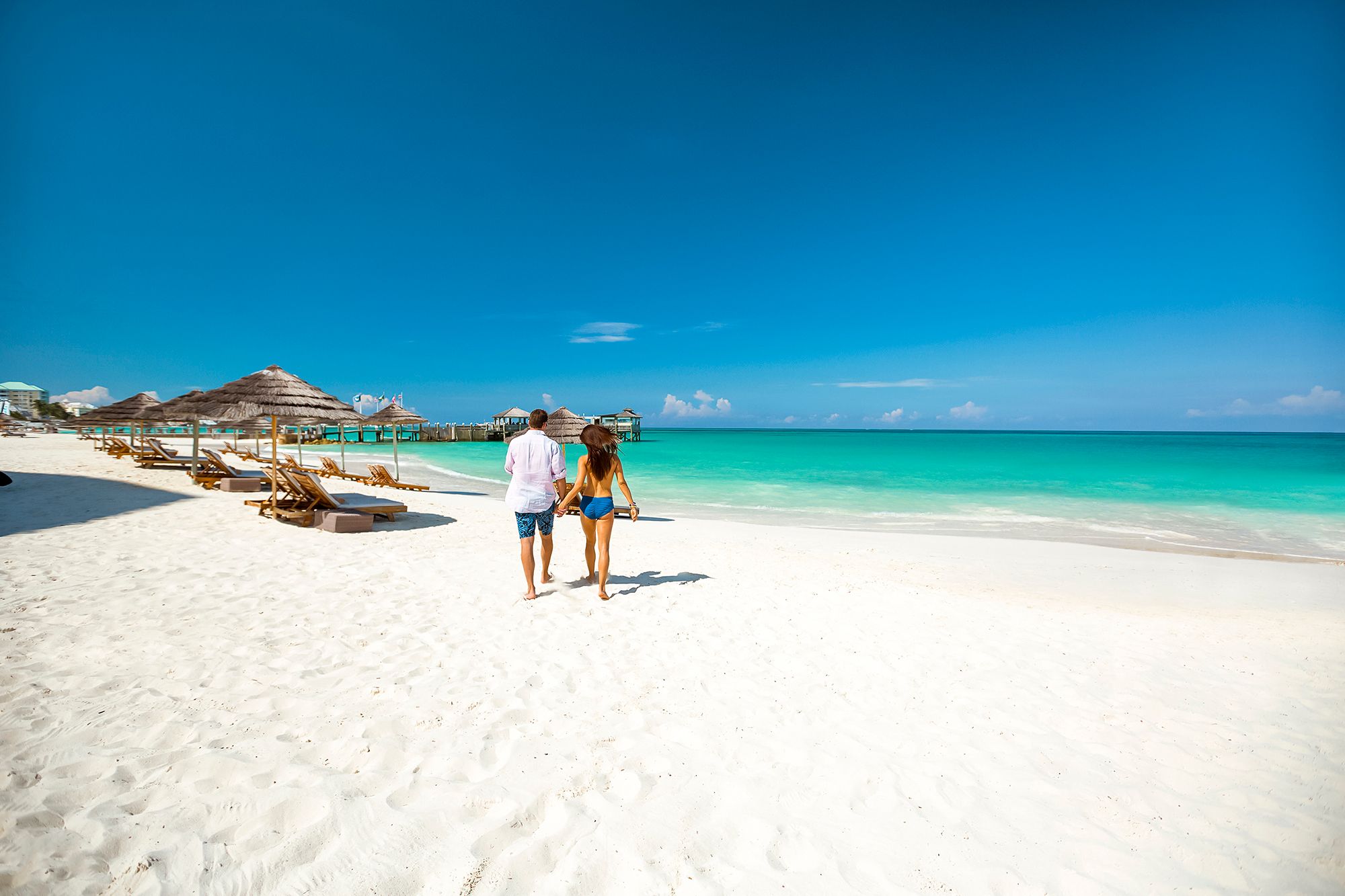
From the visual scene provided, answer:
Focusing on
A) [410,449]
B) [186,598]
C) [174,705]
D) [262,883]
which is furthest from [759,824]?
[410,449]

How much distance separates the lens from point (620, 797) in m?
2.30

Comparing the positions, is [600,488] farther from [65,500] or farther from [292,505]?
[65,500]

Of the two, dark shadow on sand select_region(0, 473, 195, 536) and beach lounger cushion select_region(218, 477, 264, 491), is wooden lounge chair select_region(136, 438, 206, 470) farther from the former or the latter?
beach lounger cushion select_region(218, 477, 264, 491)

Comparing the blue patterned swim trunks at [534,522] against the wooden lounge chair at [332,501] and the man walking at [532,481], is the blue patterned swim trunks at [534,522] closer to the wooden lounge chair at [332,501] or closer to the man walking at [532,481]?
the man walking at [532,481]

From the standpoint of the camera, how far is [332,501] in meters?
8.16

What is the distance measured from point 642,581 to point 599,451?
1.69 meters

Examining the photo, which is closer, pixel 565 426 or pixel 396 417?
pixel 565 426

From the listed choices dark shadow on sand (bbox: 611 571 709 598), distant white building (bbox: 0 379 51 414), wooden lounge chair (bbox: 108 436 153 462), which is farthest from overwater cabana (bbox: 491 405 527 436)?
distant white building (bbox: 0 379 51 414)

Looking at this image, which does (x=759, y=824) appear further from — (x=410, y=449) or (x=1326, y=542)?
(x=410, y=449)

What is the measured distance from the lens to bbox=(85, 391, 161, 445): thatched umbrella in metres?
15.6

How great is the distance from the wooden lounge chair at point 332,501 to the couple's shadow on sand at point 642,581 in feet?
14.1

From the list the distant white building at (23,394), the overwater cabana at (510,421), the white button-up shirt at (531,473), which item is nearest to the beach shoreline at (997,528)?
the white button-up shirt at (531,473)

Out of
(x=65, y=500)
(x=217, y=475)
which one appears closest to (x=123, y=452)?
(x=217, y=475)

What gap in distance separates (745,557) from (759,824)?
16.9 feet
